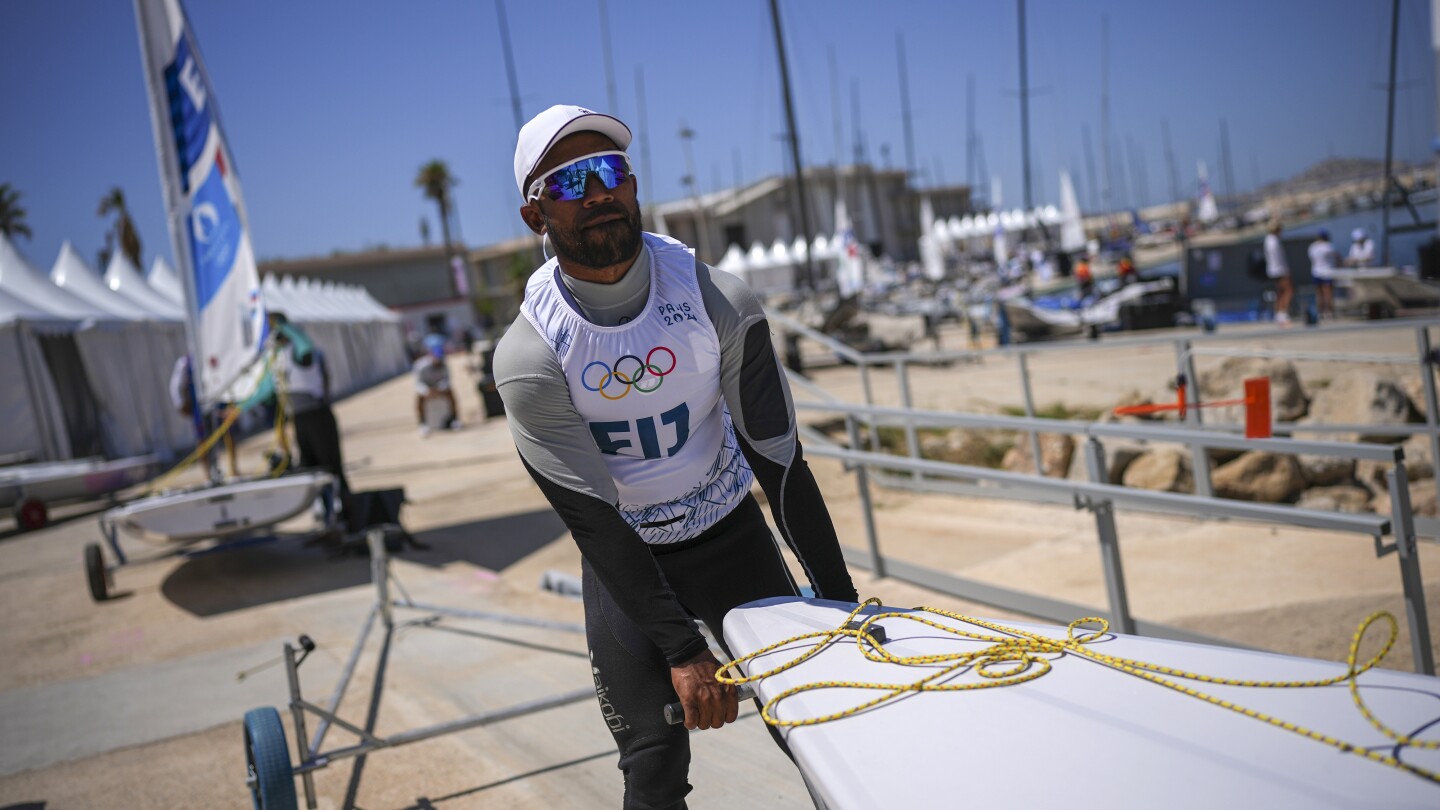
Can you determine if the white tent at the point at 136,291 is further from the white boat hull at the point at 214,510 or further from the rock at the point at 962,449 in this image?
the rock at the point at 962,449

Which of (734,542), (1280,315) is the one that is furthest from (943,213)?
(734,542)

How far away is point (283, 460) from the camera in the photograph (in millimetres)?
8852

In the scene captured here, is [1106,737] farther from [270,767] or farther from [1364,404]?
[1364,404]

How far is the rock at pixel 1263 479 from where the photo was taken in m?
7.10

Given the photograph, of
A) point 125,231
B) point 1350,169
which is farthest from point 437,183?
point 1350,169

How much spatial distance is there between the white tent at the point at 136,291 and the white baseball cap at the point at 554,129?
2035 centimetres

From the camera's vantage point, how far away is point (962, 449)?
994 cm

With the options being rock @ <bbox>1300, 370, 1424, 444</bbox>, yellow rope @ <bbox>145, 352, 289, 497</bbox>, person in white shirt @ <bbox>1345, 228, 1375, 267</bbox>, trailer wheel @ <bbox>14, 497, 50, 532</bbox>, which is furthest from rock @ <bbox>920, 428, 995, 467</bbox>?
person in white shirt @ <bbox>1345, 228, 1375, 267</bbox>

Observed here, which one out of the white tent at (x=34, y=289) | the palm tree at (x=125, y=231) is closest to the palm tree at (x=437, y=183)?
the palm tree at (x=125, y=231)

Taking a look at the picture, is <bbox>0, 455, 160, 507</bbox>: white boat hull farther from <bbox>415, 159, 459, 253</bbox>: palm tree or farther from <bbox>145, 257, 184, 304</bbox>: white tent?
<bbox>415, 159, 459, 253</bbox>: palm tree

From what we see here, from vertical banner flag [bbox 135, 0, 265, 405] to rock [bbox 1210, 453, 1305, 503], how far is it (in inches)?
312

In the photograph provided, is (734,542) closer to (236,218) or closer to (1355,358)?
(1355,358)

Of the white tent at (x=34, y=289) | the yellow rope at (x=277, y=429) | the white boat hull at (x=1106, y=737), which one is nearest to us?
the white boat hull at (x=1106, y=737)

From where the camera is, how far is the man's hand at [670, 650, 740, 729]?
7.25 ft
